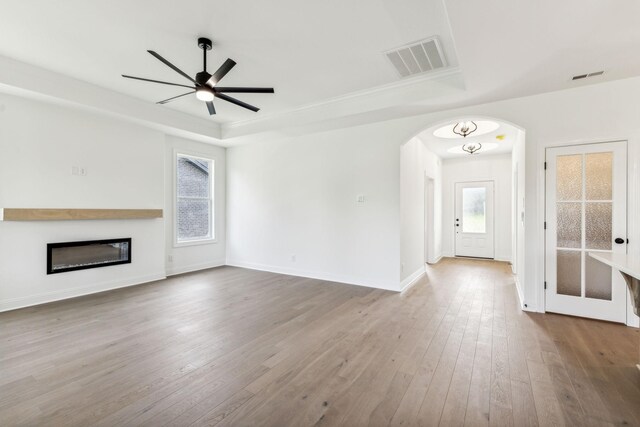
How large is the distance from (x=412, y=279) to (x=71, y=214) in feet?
17.7

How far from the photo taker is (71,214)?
416 cm

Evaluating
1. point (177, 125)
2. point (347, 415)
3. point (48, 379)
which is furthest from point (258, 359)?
point (177, 125)

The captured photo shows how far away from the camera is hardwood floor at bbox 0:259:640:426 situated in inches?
72.9

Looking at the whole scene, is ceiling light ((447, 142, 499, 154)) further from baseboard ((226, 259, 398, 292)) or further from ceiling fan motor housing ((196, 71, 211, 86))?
ceiling fan motor housing ((196, 71, 211, 86))

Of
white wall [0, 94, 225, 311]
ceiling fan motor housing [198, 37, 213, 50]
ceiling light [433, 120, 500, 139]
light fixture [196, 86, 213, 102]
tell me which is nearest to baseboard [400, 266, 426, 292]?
ceiling light [433, 120, 500, 139]

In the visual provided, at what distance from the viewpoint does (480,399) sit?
197 cm

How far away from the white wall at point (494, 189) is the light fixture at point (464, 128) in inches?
114

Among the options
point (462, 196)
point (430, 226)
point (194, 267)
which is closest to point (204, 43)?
point (194, 267)

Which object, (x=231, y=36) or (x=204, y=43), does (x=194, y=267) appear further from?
(x=231, y=36)

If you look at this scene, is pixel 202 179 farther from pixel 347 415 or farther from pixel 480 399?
pixel 480 399

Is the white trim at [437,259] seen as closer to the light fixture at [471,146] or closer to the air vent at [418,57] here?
the light fixture at [471,146]

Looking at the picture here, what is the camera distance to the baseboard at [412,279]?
4.66 m

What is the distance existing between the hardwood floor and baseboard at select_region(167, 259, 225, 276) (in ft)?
5.14

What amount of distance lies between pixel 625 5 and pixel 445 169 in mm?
6156
